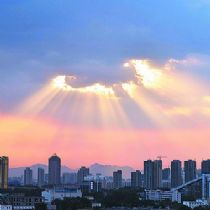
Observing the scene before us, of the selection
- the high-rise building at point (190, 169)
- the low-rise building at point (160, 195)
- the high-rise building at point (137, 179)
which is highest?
the high-rise building at point (190, 169)

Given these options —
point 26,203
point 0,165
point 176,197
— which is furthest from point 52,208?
point 0,165

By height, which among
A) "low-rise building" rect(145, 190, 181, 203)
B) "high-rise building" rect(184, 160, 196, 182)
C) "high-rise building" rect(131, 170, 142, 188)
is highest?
"high-rise building" rect(184, 160, 196, 182)

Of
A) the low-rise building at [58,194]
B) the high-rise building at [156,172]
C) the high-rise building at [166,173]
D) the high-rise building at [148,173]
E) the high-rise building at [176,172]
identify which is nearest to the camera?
the low-rise building at [58,194]

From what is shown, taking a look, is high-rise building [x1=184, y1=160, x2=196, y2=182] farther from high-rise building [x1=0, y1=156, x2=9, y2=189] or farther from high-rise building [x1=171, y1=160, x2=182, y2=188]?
high-rise building [x1=0, y1=156, x2=9, y2=189]

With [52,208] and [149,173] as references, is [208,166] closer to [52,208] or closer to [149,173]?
[149,173]

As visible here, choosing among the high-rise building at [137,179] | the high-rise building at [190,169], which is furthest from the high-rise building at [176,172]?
the high-rise building at [137,179]

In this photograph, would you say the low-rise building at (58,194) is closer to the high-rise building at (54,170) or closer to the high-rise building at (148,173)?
the high-rise building at (148,173)

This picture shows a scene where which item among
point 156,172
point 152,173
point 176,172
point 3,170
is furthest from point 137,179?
point 3,170

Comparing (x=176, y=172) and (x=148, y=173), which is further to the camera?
(x=176, y=172)

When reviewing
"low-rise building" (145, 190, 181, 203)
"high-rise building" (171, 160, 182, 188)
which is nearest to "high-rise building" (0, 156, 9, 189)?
"low-rise building" (145, 190, 181, 203)

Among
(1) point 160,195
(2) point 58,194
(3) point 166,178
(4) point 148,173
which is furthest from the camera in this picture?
(3) point 166,178

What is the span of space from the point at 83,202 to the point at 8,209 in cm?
454

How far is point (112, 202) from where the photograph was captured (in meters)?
36.0

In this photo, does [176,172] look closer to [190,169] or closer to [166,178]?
[190,169]
